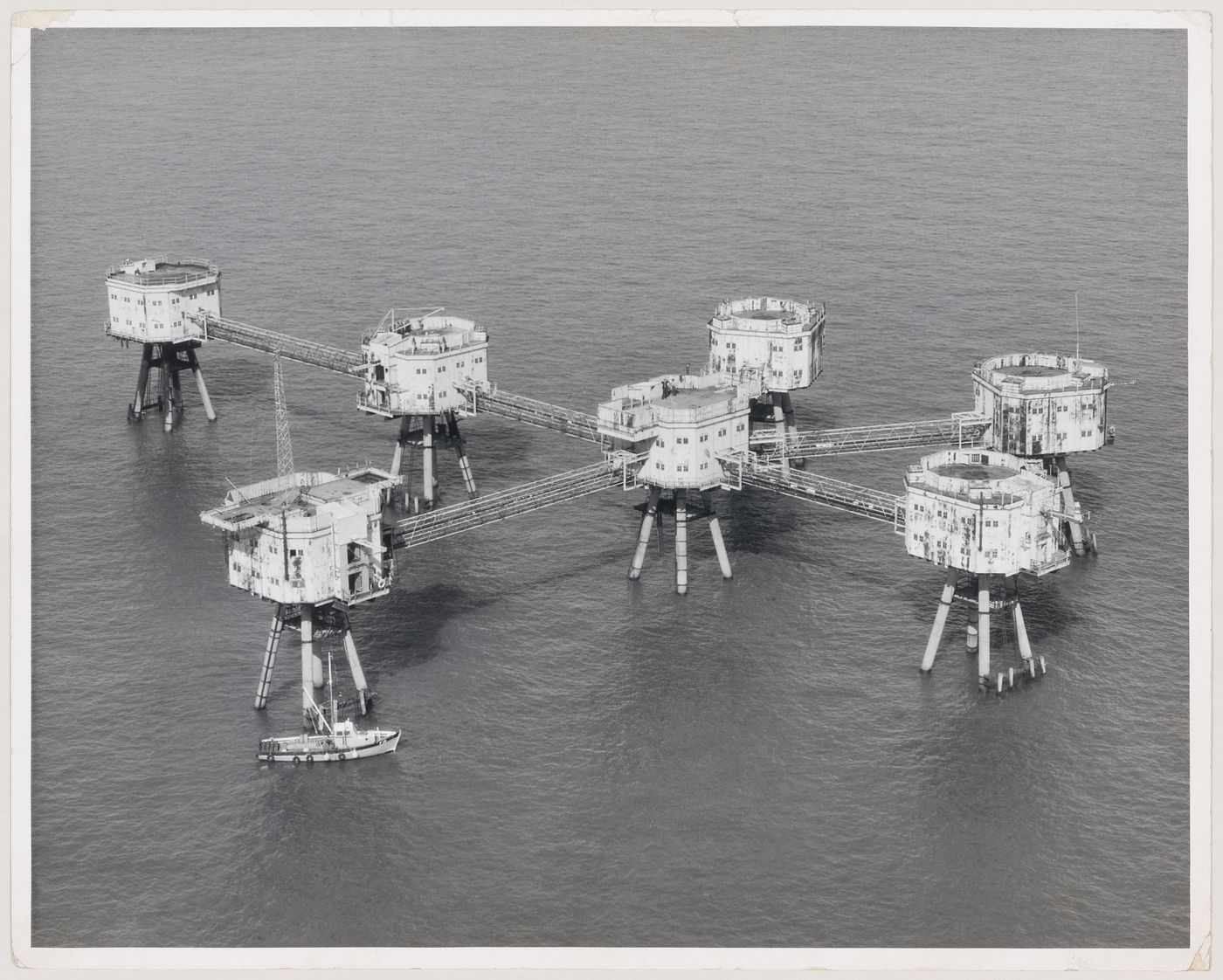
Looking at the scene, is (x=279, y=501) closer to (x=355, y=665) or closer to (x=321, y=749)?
(x=355, y=665)

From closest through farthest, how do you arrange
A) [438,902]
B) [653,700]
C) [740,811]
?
[438,902], [740,811], [653,700]

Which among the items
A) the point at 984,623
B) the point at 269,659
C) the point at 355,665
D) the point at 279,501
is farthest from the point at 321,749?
the point at 984,623

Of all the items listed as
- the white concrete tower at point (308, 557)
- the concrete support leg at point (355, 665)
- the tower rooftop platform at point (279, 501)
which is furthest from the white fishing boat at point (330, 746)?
the tower rooftop platform at point (279, 501)

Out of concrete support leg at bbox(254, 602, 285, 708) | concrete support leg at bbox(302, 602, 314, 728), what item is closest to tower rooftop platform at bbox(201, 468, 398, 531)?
concrete support leg at bbox(254, 602, 285, 708)

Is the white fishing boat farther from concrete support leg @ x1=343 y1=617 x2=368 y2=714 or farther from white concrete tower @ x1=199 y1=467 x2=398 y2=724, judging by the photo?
concrete support leg @ x1=343 y1=617 x2=368 y2=714

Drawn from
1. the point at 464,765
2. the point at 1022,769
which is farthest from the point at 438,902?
the point at 1022,769

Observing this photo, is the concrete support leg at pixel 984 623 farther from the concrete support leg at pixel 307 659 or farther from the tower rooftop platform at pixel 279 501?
the concrete support leg at pixel 307 659

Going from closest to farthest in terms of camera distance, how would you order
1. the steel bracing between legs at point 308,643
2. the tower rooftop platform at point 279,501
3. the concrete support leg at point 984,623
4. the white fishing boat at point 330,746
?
1. the white fishing boat at point 330,746
2. the tower rooftop platform at point 279,501
3. the steel bracing between legs at point 308,643
4. the concrete support leg at point 984,623
